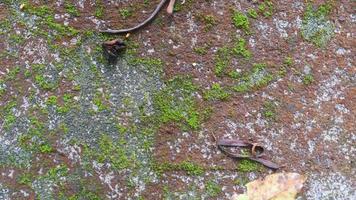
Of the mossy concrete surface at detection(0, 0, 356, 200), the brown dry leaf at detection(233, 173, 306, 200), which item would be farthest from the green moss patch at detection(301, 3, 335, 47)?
the brown dry leaf at detection(233, 173, 306, 200)

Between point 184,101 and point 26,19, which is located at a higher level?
point 26,19

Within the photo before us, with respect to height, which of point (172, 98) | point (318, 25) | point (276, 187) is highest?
point (318, 25)

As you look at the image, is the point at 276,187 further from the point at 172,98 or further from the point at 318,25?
the point at 318,25

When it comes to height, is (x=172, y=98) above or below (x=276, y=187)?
above

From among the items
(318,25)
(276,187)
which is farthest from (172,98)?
(318,25)

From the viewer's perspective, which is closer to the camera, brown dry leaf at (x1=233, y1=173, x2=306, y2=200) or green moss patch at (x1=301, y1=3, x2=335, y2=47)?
brown dry leaf at (x1=233, y1=173, x2=306, y2=200)

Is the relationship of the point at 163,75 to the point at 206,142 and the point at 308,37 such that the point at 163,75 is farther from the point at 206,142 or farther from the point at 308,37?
the point at 308,37

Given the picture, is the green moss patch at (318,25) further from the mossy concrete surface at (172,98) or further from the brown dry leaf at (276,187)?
the brown dry leaf at (276,187)

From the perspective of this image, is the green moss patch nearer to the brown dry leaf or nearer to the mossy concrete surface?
the mossy concrete surface

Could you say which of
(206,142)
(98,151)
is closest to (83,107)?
(98,151)
